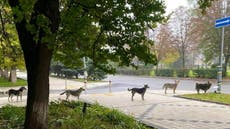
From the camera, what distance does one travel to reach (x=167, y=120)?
36.1ft

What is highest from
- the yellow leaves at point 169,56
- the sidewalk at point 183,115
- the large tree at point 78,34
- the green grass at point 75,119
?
the yellow leaves at point 169,56

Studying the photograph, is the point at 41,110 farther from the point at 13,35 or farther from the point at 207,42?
the point at 207,42

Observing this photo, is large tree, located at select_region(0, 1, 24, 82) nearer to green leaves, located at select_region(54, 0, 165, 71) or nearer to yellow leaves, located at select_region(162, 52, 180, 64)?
green leaves, located at select_region(54, 0, 165, 71)

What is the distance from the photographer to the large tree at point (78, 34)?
5332mm

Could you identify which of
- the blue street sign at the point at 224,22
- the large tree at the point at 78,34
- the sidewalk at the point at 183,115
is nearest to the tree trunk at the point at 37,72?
the large tree at the point at 78,34

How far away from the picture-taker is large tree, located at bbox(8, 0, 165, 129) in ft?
17.5

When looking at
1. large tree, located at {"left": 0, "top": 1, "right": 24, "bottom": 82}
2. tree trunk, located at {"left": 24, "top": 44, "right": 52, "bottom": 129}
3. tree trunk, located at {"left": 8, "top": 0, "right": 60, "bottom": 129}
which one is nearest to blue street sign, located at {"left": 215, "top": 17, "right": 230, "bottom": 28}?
large tree, located at {"left": 0, "top": 1, "right": 24, "bottom": 82}

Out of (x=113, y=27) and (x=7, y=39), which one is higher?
(x=7, y=39)

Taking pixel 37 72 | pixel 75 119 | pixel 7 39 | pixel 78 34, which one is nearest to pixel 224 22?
pixel 7 39

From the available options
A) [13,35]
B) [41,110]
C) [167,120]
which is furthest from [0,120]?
[13,35]

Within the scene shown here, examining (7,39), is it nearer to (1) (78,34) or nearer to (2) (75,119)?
(2) (75,119)

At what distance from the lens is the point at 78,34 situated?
17.6ft

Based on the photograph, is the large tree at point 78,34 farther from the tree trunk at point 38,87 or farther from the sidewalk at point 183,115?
the sidewalk at point 183,115

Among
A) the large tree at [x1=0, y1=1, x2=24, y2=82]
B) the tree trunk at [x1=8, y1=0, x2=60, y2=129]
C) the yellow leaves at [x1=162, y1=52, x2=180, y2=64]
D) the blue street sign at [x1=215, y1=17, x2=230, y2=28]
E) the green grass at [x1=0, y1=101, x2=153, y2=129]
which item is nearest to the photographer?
the tree trunk at [x1=8, y1=0, x2=60, y2=129]
